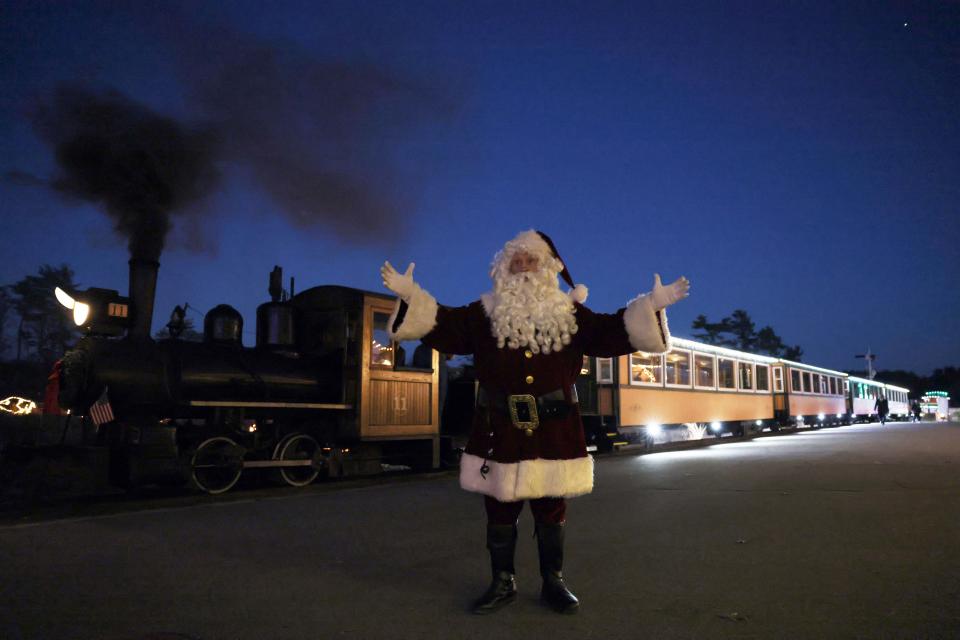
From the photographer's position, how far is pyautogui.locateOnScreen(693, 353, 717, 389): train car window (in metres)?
17.3

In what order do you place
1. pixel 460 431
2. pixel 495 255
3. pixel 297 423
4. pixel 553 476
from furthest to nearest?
pixel 460 431 → pixel 297 423 → pixel 495 255 → pixel 553 476

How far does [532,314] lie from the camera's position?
136 inches

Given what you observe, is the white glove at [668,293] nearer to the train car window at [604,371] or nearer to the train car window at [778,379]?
the train car window at [604,371]

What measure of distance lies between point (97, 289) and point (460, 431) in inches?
207

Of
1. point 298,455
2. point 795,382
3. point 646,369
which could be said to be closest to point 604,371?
point 646,369

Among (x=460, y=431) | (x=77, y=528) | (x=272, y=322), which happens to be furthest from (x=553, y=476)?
(x=460, y=431)

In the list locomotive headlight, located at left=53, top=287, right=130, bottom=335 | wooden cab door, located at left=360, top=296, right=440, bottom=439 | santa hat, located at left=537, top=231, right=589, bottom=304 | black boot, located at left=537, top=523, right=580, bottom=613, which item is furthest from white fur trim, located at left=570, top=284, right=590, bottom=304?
locomotive headlight, located at left=53, top=287, right=130, bottom=335

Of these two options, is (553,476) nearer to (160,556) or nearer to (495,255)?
(495,255)

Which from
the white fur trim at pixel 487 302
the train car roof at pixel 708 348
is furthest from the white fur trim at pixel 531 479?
the train car roof at pixel 708 348

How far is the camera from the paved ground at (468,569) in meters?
2.94

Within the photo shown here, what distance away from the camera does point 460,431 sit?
10406 mm

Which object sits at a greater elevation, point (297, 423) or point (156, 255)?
point (156, 255)

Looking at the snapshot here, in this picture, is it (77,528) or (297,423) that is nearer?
(77,528)

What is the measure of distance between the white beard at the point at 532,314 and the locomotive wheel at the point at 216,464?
5.24 metres
